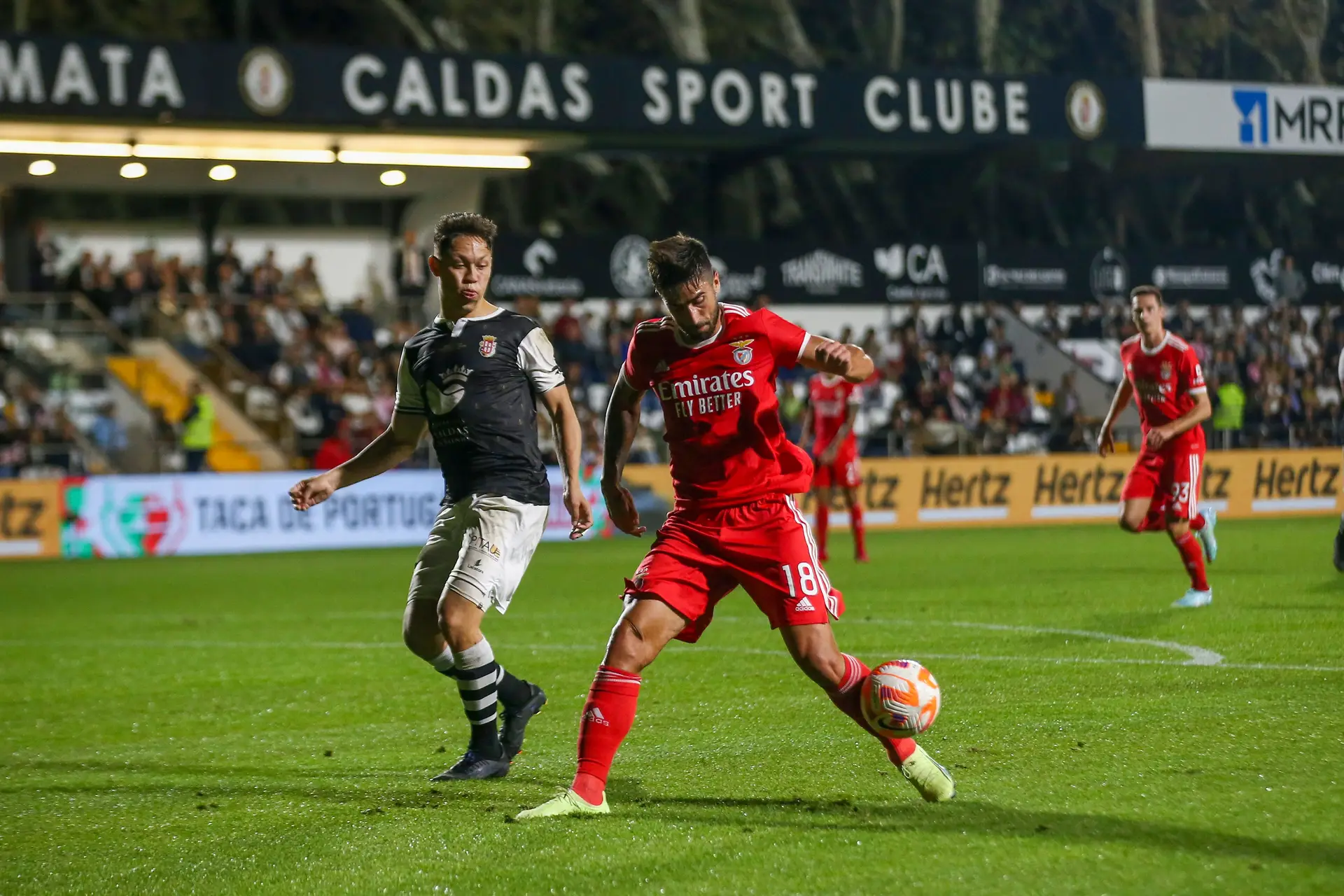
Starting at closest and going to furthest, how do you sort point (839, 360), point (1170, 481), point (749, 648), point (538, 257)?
point (839, 360), point (749, 648), point (1170, 481), point (538, 257)

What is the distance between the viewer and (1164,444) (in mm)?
12828

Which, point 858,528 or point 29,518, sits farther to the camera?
point 29,518

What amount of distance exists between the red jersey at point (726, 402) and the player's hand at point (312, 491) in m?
1.51

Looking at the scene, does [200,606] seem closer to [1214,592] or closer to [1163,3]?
[1214,592]

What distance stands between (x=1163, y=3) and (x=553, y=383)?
40.4 metres

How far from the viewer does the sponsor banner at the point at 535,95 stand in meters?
25.0

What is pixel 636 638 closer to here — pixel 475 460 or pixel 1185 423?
pixel 475 460

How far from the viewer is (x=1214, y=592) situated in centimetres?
1324

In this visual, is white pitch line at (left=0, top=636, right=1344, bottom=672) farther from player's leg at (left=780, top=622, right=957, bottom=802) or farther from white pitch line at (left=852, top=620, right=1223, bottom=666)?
player's leg at (left=780, top=622, right=957, bottom=802)

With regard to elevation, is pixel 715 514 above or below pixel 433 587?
above

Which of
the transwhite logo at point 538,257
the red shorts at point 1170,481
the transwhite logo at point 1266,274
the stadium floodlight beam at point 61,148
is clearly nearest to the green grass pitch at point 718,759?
the red shorts at point 1170,481

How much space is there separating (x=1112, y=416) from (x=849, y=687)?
7743 millimetres

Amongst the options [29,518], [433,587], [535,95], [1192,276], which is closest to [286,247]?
[535,95]

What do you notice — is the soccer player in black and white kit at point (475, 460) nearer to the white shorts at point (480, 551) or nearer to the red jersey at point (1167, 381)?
the white shorts at point (480, 551)
